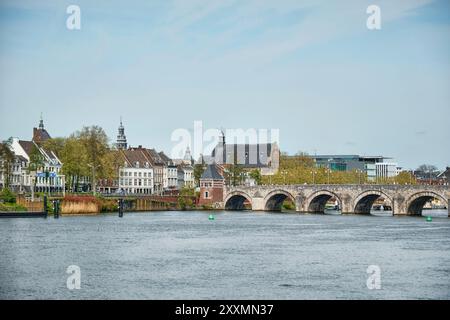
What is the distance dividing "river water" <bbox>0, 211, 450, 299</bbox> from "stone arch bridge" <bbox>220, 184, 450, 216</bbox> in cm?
2982

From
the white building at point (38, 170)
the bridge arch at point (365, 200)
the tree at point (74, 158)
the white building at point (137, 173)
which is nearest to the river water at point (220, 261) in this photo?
the tree at point (74, 158)

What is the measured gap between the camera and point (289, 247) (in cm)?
6538

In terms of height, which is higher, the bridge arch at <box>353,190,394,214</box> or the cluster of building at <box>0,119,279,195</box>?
the cluster of building at <box>0,119,279,195</box>

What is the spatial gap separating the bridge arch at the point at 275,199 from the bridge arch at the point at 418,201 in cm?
1798

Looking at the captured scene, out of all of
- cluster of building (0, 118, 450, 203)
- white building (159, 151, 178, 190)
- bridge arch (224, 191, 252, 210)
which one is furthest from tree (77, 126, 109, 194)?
white building (159, 151, 178, 190)

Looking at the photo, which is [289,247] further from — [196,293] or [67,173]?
[67,173]

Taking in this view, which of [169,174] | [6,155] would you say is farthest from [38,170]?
[169,174]

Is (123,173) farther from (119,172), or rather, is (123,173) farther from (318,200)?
(318,200)

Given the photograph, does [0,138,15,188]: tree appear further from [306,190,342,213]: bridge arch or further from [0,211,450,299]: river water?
[306,190,342,213]: bridge arch

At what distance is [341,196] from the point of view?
406 ft

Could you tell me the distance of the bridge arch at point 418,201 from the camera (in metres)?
113

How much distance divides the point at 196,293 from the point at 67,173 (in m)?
83.1

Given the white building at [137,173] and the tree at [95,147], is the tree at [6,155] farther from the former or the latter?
the white building at [137,173]

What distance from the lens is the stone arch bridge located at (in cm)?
11600
